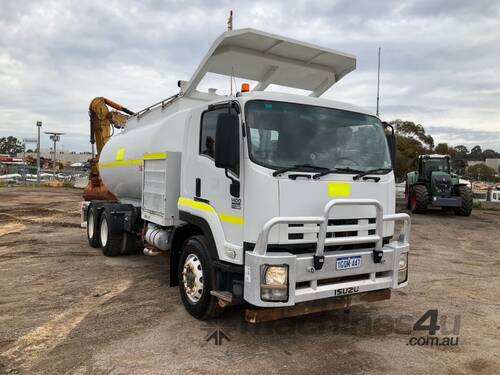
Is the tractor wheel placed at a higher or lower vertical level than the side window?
lower

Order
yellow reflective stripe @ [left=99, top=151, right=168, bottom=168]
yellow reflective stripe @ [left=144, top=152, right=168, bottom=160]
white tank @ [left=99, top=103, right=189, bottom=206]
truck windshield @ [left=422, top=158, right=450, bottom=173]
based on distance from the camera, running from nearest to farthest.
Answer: yellow reflective stripe @ [left=144, top=152, right=168, bottom=160], yellow reflective stripe @ [left=99, top=151, right=168, bottom=168], white tank @ [left=99, top=103, right=189, bottom=206], truck windshield @ [left=422, top=158, right=450, bottom=173]

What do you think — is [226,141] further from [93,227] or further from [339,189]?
[93,227]

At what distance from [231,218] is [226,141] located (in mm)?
826

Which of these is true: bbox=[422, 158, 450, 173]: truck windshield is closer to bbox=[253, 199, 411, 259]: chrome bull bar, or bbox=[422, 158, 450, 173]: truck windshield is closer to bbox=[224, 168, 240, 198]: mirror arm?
bbox=[253, 199, 411, 259]: chrome bull bar

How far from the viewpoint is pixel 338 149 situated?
15.6 feet

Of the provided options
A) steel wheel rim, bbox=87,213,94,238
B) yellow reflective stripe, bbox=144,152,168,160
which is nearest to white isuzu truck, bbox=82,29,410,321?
yellow reflective stripe, bbox=144,152,168,160

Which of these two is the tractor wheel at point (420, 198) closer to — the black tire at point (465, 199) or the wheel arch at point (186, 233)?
the black tire at point (465, 199)

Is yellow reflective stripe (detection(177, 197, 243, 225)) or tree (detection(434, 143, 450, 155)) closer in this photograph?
yellow reflective stripe (detection(177, 197, 243, 225))

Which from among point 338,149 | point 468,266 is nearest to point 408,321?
point 338,149

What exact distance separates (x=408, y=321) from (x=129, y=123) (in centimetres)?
693

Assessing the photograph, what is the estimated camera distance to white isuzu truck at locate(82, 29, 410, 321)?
166 inches

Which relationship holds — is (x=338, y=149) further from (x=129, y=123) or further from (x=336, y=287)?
(x=129, y=123)

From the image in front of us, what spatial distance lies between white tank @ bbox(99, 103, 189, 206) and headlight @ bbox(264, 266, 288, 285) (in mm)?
2746

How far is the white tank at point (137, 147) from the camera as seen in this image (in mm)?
6590
